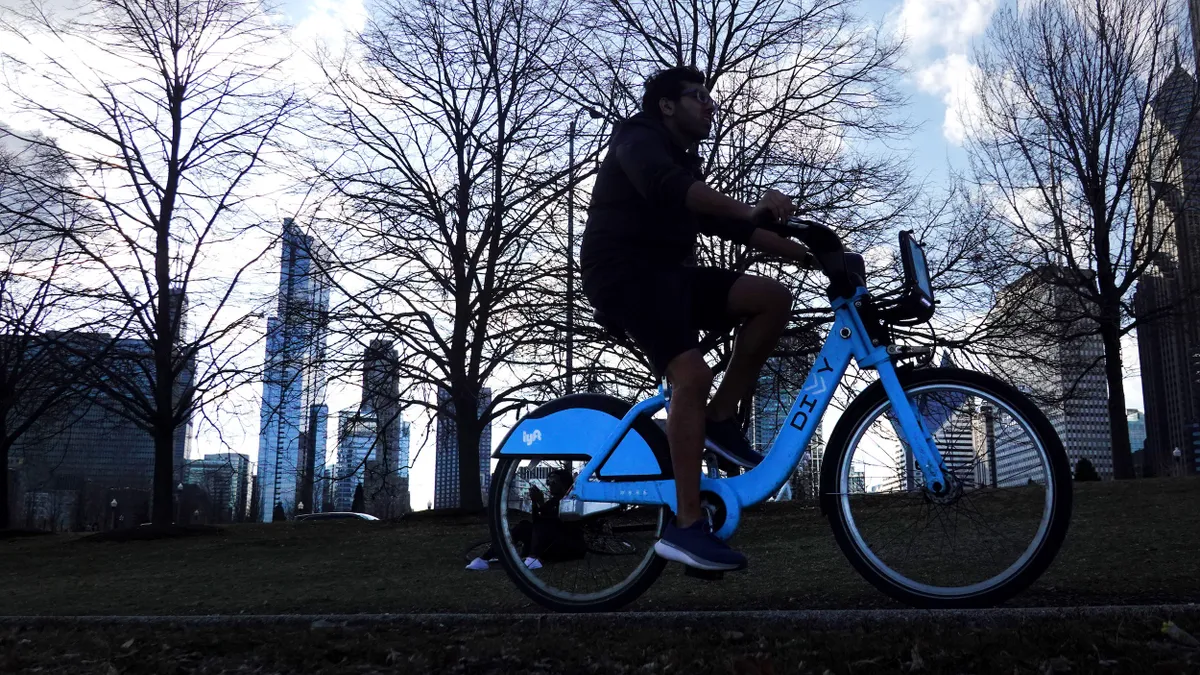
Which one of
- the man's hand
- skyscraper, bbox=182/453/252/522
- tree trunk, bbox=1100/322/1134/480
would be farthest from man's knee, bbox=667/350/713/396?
tree trunk, bbox=1100/322/1134/480

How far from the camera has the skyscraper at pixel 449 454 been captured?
1841cm

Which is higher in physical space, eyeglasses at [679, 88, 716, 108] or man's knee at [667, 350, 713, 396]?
eyeglasses at [679, 88, 716, 108]

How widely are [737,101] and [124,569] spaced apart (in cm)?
1145

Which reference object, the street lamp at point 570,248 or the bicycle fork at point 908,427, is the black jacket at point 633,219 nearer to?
the bicycle fork at point 908,427

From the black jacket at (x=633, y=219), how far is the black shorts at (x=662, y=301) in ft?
0.16

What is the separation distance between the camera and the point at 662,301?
146 inches

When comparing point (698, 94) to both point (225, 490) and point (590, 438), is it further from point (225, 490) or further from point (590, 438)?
point (225, 490)

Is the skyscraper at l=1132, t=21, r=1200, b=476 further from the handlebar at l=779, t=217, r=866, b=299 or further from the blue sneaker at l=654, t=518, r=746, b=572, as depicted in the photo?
the blue sneaker at l=654, t=518, r=746, b=572

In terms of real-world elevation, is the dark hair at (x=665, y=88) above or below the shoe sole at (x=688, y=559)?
above

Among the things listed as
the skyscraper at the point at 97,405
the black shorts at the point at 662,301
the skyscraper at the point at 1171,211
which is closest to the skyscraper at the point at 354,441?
the skyscraper at the point at 97,405

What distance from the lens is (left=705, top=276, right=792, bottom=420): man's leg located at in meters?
3.78

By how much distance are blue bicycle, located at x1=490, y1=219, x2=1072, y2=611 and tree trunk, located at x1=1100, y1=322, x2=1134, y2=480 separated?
20.8m

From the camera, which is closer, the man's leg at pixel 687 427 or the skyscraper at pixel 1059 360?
the man's leg at pixel 687 427

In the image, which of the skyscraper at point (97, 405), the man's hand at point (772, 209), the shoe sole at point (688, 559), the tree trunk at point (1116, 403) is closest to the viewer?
the man's hand at point (772, 209)
